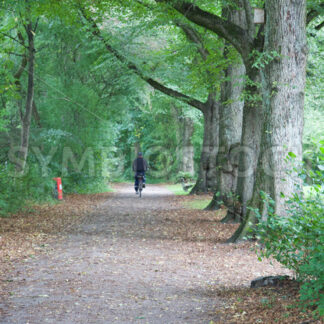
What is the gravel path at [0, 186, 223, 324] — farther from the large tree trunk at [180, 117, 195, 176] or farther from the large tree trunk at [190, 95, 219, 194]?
the large tree trunk at [180, 117, 195, 176]

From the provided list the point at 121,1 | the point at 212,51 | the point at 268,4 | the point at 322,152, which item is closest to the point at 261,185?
the point at 268,4

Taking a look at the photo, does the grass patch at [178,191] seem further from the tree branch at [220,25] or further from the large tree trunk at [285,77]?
the large tree trunk at [285,77]

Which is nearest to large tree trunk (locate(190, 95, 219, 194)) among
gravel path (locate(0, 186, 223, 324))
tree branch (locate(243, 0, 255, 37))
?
tree branch (locate(243, 0, 255, 37))

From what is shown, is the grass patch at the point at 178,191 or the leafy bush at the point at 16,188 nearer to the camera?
the leafy bush at the point at 16,188

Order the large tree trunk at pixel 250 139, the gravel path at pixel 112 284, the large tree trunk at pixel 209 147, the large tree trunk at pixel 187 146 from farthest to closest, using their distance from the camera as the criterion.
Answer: the large tree trunk at pixel 187 146
the large tree trunk at pixel 209 147
the large tree trunk at pixel 250 139
the gravel path at pixel 112 284

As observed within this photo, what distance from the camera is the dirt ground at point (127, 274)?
536 centimetres

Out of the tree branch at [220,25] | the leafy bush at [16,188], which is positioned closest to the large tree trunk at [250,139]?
the tree branch at [220,25]

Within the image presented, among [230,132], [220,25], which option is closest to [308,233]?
[220,25]

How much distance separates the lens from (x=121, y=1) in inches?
500

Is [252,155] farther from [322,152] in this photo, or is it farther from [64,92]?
[64,92]

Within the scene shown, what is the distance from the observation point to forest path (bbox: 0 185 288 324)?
536 cm

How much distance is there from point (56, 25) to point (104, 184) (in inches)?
435

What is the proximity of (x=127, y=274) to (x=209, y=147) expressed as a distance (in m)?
15.6

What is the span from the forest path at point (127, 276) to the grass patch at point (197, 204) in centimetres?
580
